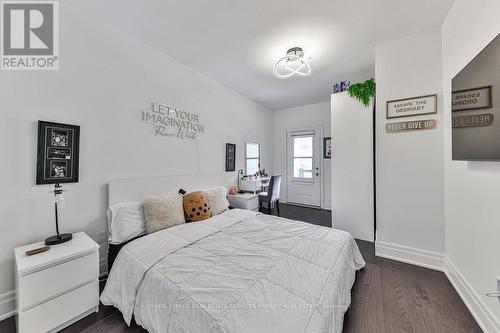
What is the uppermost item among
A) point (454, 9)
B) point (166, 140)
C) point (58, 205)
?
point (454, 9)

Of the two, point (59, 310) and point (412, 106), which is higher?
point (412, 106)

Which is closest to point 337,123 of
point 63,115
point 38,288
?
point 63,115

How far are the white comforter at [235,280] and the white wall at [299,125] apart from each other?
9.86 ft

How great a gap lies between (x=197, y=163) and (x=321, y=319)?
2672 millimetres

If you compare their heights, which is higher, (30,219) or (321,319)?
(30,219)

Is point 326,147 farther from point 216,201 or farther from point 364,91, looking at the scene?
point 216,201

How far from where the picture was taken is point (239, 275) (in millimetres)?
1349

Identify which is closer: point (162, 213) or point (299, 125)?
point (162, 213)

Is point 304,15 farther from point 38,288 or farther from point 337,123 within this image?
point 38,288

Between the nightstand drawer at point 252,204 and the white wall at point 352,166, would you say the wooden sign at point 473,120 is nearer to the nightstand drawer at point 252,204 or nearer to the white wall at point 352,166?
the white wall at point 352,166

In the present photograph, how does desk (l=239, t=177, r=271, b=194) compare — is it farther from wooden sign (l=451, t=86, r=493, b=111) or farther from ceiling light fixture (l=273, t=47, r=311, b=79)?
wooden sign (l=451, t=86, r=493, b=111)

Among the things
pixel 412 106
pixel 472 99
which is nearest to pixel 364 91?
pixel 412 106

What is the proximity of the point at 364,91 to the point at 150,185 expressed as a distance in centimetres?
327

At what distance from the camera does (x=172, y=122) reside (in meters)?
2.81
